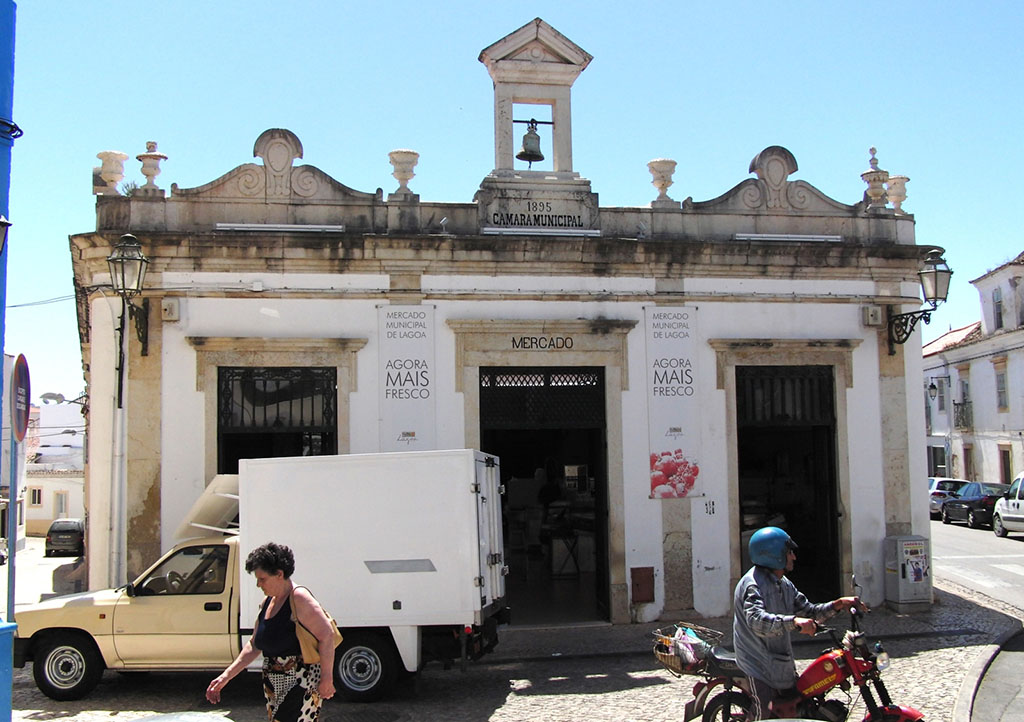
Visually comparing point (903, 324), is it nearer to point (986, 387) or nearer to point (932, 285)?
point (932, 285)

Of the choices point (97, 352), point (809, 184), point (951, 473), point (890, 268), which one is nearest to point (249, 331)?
point (97, 352)

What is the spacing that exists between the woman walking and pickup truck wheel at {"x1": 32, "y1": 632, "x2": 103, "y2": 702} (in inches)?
162

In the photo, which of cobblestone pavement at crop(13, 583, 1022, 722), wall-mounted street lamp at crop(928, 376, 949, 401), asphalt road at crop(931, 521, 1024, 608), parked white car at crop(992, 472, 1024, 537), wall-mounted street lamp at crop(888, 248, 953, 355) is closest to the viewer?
cobblestone pavement at crop(13, 583, 1022, 722)

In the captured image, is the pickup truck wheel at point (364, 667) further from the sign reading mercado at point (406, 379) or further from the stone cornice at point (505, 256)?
the stone cornice at point (505, 256)

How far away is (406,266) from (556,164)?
8.26 ft

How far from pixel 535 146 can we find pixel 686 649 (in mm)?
7637

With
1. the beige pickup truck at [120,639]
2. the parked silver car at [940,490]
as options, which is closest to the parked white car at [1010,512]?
the parked silver car at [940,490]

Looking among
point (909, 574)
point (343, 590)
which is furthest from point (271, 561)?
point (909, 574)

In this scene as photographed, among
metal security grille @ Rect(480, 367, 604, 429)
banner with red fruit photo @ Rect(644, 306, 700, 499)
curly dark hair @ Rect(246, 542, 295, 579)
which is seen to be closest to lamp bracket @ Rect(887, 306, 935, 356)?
banner with red fruit photo @ Rect(644, 306, 700, 499)

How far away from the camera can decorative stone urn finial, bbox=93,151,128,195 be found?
455 inches

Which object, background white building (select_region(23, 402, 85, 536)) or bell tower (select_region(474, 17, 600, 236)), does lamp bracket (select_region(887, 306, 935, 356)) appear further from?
background white building (select_region(23, 402, 85, 536))

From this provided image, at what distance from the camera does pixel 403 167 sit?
12180mm

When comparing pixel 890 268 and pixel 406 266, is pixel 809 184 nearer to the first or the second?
pixel 890 268

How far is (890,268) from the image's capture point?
12.9 metres
